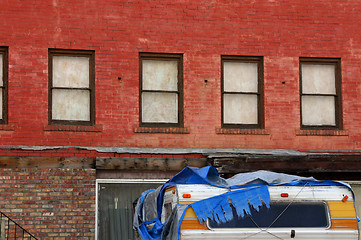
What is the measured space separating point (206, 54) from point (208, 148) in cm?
224

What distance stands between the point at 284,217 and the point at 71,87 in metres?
7.24

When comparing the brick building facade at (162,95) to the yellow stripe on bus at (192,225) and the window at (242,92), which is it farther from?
the yellow stripe on bus at (192,225)

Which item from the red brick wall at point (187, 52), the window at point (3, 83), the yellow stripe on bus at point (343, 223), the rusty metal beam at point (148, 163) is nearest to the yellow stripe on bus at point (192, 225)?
the yellow stripe on bus at point (343, 223)

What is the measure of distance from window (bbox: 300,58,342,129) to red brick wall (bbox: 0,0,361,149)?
0.21 meters

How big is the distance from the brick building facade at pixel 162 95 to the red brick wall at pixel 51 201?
0.07 ft

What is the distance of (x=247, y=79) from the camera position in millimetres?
16297

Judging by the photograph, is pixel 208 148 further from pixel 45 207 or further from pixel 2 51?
pixel 2 51

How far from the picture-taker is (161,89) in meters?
15.9

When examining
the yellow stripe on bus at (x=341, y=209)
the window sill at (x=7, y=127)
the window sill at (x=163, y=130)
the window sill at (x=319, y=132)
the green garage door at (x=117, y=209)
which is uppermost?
the window sill at (x=7, y=127)

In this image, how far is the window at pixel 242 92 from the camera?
1612cm

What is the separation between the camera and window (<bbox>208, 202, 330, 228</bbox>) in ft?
31.6

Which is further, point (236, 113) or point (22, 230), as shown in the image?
point (236, 113)

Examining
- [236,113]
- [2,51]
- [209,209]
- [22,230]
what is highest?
[2,51]

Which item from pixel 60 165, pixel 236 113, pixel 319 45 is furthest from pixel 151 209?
pixel 319 45
